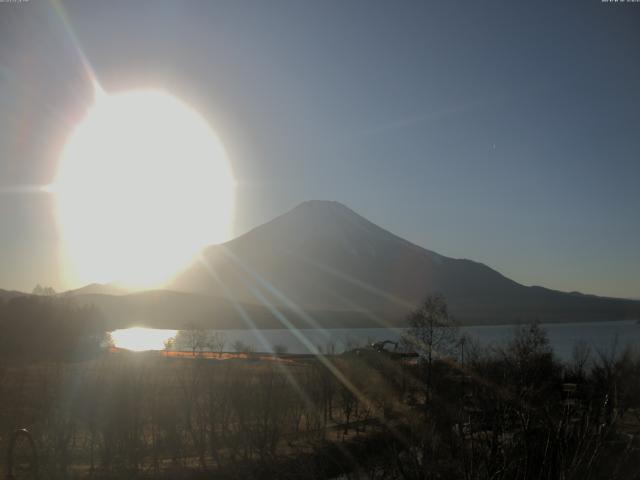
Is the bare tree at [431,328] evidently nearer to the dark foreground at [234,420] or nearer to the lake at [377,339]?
the dark foreground at [234,420]

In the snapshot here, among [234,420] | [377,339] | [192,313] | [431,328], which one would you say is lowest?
[234,420]

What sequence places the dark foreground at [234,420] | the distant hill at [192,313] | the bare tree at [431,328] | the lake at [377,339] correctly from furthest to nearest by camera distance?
1. the distant hill at [192,313]
2. the lake at [377,339]
3. the bare tree at [431,328]
4. the dark foreground at [234,420]

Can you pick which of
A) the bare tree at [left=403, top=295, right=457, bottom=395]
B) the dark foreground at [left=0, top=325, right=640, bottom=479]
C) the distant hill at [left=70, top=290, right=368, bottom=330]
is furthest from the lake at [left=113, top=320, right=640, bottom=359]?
the dark foreground at [left=0, top=325, right=640, bottom=479]

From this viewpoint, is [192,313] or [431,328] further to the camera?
[192,313]

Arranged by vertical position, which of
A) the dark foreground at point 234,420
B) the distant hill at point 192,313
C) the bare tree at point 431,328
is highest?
the distant hill at point 192,313

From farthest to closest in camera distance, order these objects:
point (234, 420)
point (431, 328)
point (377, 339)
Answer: point (377, 339) → point (431, 328) → point (234, 420)

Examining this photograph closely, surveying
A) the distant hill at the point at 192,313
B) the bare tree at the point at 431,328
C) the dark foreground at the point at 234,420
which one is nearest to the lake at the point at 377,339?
the bare tree at the point at 431,328

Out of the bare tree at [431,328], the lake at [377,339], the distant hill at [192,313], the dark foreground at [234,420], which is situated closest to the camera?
the dark foreground at [234,420]

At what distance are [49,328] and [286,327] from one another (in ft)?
352

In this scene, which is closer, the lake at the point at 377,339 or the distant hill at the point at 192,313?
the lake at the point at 377,339

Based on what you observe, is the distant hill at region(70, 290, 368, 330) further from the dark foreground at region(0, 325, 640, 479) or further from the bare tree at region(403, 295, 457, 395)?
the dark foreground at region(0, 325, 640, 479)

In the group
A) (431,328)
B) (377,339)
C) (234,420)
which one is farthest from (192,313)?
(234,420)

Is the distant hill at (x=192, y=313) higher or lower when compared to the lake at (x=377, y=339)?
higher

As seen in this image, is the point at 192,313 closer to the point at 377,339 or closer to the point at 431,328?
the point at 377,339
